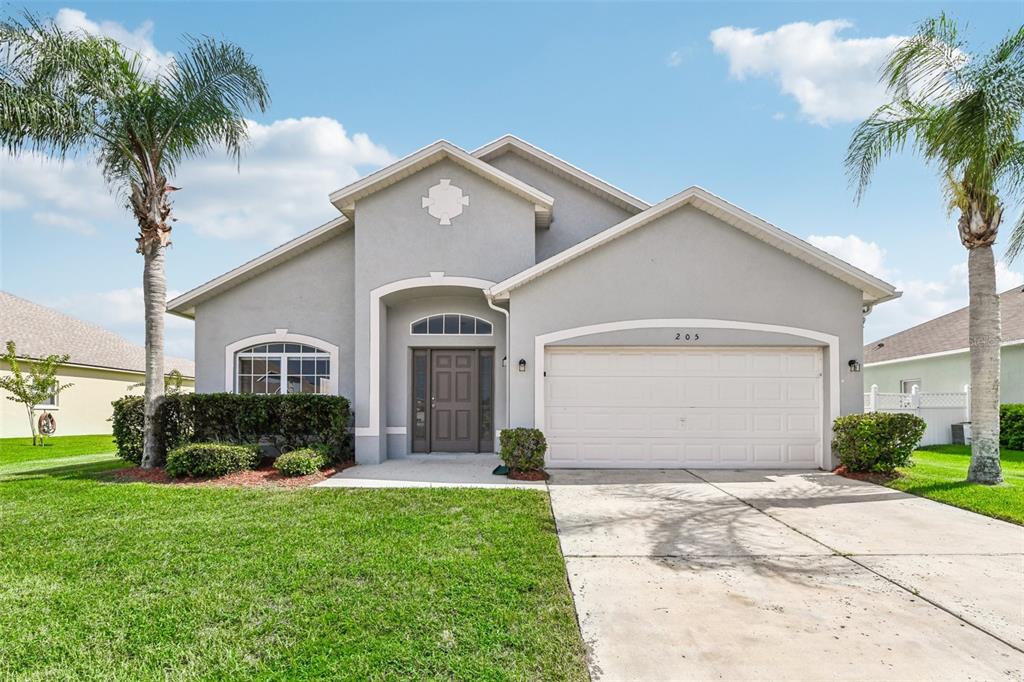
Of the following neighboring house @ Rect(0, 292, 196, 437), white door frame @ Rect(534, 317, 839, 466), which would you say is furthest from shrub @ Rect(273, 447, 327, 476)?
neighboring house @ Rect(0, 292, 196, 437)

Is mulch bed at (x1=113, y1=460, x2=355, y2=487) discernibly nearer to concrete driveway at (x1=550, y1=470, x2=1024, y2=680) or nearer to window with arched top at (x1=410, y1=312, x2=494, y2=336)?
window with arched top at (x1=410, y1=312, x2=494, y2=336)

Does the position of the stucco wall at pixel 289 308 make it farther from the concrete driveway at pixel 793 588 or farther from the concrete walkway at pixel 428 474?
the concrete driveway at pixel 793 588

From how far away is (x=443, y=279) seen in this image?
38.8ft

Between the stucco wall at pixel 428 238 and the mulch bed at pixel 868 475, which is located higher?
the stucco wall at pixel 428 238

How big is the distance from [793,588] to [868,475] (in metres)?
6.41

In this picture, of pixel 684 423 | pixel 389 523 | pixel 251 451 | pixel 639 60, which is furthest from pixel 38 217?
pixel 684 423

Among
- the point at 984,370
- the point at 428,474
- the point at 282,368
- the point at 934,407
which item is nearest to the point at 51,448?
the point at 282,368

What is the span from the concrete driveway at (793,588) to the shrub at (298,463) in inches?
184

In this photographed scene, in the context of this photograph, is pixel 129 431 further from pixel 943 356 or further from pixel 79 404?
pixel 943 356

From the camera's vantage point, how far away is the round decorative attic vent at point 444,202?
39.0 ft

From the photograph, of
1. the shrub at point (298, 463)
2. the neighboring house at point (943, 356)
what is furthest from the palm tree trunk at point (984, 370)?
the shrub at point (298, 463)

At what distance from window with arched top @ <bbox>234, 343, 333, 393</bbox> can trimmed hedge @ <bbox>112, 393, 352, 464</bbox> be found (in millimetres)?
1993

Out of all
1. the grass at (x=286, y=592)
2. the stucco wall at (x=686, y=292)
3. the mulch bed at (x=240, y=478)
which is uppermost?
the stucco wall at (x=686, y=292)

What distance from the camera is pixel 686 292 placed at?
1073 cm
